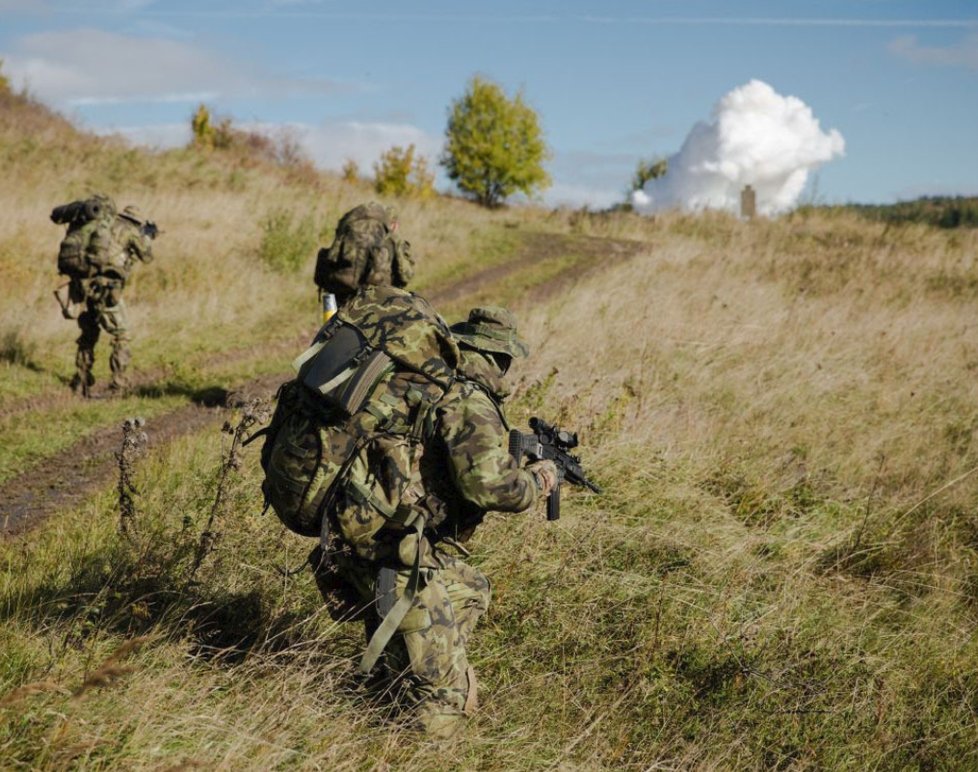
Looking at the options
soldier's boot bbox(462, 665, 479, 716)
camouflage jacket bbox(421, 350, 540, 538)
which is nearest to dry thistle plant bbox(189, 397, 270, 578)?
camouflage jacket bbox(421, 350, 540, 538)

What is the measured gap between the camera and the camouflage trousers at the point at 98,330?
8102mm

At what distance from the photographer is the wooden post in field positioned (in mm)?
24094

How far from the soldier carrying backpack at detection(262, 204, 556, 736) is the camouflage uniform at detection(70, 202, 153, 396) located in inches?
225

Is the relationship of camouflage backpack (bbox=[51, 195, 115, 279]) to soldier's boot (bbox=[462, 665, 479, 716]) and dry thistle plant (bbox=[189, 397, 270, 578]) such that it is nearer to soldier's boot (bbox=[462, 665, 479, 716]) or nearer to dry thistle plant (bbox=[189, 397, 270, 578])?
dry thistle plant (bbox=[189, 397, 270, 578])

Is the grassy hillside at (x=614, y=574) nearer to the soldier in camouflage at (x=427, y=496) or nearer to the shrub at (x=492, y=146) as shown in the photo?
the soldier in camouflage at (x=427, y=496)

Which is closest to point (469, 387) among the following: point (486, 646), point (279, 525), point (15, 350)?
point (486, 646)

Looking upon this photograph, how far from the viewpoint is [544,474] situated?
3.33 m

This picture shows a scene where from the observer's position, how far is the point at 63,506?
5426mm

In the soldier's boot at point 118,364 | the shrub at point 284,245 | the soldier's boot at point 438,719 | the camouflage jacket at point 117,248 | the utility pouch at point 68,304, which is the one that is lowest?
the soldier's boot at point 438,719

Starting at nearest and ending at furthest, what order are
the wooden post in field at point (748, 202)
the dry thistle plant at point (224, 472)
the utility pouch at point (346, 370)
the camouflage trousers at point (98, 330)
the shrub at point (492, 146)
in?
the utility pouch at point (346, 370)
the dry thistle plant at point (224, 472)
the camouflage trousers at point (98, 330)
the wooden post in field at point (748, 202)
the shrub at point (492, 146)

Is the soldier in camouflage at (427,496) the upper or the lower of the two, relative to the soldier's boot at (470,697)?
upper

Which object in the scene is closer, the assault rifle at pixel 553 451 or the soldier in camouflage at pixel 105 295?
the assault rifle at pixel 553 451

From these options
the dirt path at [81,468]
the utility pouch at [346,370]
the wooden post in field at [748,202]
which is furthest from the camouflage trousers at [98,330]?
the wooden post in field at [748,202]

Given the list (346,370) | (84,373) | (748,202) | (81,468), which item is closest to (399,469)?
(346,370)
